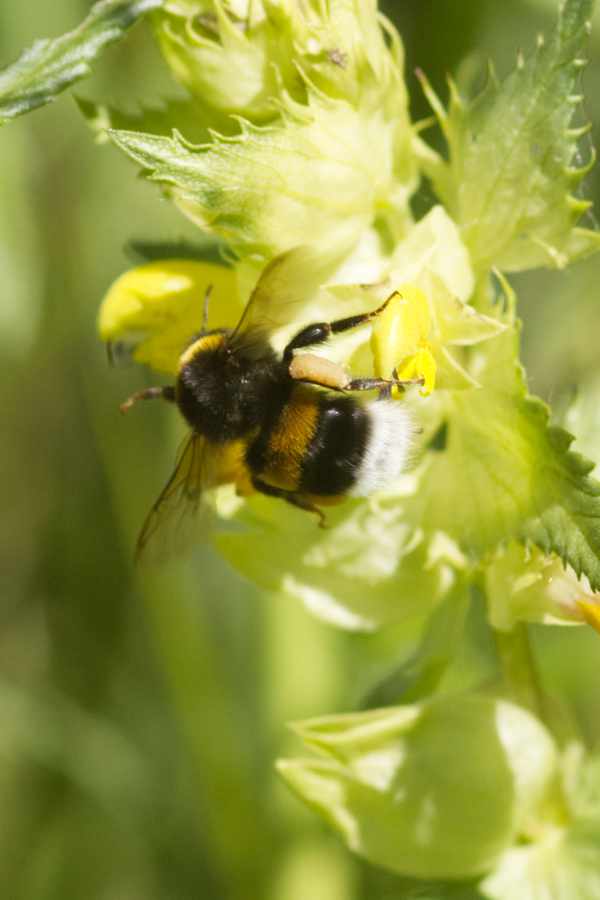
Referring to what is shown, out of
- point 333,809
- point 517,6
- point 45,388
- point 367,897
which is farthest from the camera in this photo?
point 45,388

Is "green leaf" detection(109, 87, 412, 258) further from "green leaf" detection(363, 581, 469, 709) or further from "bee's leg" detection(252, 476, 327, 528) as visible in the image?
"green leaf" detection(363, 581, 469, 709)

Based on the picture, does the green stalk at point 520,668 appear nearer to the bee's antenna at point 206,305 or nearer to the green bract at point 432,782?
the green bract at point 432,782

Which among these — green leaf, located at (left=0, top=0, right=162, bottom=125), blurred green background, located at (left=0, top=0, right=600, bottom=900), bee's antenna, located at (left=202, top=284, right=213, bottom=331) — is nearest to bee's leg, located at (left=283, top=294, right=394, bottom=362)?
bee's antenna, located at (left=202, top=284, right=213, bottom=331)

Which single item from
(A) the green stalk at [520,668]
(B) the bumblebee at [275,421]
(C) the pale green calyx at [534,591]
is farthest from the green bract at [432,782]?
(B) the bumblebee at [275,421]

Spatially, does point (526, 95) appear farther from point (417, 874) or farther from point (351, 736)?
point (417, 874)

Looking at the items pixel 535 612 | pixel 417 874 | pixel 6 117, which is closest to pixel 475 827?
pixel 417 874

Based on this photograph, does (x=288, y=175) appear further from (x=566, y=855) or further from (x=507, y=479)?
(x=566, y=855)
